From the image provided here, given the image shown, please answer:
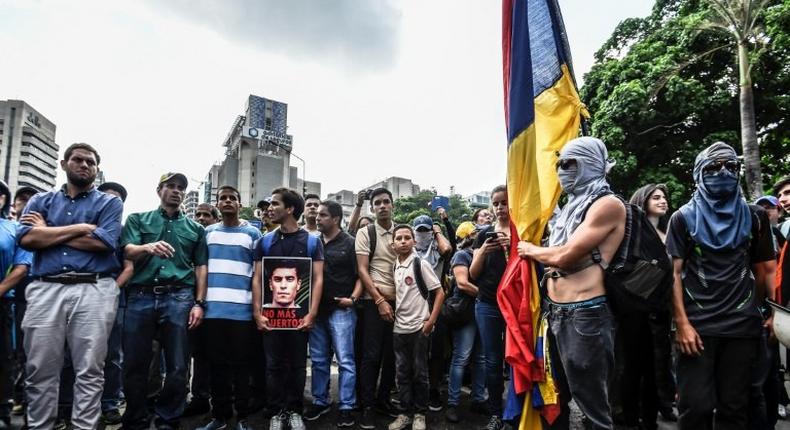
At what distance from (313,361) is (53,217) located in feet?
8.72

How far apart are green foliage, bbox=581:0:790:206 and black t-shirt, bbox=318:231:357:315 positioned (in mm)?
11397

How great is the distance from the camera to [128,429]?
12.4 ft

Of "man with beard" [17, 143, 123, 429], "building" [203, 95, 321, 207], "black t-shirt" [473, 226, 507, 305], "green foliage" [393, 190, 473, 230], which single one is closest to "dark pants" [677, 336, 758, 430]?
"black t-shirt" [473, 226, 507, 305]

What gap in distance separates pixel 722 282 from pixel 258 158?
88.6 meters

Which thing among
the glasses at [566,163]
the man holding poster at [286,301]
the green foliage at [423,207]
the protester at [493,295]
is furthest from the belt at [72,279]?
the green foliage at [423,207]

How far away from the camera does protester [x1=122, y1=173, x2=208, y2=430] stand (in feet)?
12.4

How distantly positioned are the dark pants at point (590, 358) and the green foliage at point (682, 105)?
1198 centimetres

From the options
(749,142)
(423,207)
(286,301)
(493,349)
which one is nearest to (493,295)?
(493,349)

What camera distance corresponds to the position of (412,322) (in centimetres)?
430

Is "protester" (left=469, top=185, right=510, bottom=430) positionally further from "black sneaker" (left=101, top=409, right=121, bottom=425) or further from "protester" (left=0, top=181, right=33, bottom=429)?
"protester" (left=0, top=181, right=33, bottom=429)

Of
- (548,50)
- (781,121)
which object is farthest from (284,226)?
(781,121)

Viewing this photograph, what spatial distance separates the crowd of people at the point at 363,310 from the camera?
271 cm

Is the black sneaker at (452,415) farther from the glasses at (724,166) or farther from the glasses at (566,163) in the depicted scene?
the glasses at (724,166)

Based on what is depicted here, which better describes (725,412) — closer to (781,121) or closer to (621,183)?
(621,183)
